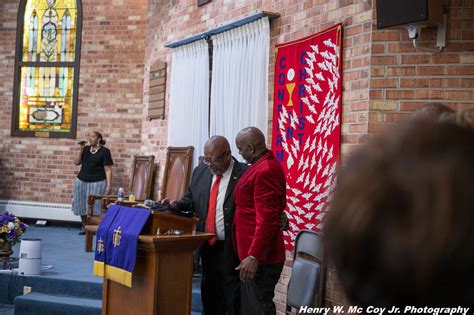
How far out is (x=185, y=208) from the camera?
5004mm

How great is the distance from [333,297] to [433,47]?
1.95 metres

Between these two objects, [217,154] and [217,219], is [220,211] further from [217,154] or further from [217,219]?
[217,154]

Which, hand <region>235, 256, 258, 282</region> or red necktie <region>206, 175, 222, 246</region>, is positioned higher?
red necktie <region>206, 175, 222, 246</region>

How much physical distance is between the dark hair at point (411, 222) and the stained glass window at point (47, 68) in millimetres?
11325

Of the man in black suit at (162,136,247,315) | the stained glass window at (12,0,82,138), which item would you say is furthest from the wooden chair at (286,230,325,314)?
the stained glass window at (12,0,82,138)

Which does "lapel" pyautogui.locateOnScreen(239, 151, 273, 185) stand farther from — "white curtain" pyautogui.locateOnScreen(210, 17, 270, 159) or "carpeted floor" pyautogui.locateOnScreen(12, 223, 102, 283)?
"carpeted floor" pyautogui.locateOnScreen(12, 223, 102, 283)

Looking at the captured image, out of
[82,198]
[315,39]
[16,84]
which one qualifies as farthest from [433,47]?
[16,84]

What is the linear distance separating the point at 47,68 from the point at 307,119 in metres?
7.57

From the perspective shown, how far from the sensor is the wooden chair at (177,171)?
7.71 meters

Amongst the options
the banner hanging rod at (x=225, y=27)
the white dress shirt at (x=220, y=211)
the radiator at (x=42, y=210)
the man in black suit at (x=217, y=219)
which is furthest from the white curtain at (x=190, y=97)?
the radiator at (x=42, y=210)

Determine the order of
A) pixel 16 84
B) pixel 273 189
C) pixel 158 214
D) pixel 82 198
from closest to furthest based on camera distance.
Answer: pixel 273 189 → pixel 158 214 → pixel 82 198 → pixel 16 84

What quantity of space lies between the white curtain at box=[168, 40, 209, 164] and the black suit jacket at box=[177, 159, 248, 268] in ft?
8.26

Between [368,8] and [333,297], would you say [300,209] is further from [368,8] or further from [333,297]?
[368,8]

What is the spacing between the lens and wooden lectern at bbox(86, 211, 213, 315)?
4.54m
